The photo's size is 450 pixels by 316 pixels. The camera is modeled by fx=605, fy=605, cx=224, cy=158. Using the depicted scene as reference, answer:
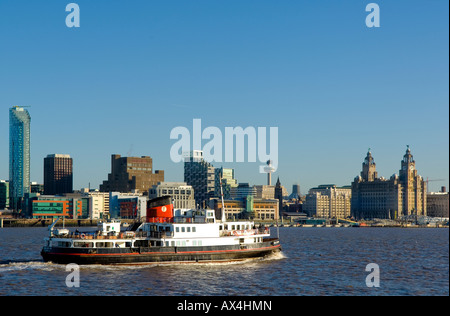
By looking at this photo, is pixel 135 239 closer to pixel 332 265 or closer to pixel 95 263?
pixel 95 263

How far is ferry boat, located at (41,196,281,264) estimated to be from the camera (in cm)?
6825

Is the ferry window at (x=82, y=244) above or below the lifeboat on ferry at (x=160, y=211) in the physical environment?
below

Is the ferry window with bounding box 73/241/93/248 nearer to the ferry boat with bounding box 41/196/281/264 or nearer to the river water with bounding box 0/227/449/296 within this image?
the ferry boat with bounding box 41/196/281/264

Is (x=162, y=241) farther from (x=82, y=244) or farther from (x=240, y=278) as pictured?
(x=240, y=278)

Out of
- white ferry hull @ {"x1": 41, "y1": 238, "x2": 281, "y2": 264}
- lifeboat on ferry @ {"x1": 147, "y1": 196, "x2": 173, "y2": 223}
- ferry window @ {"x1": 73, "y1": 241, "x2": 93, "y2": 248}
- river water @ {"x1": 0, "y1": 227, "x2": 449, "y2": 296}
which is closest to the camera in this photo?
river water @ {"x1": 0, "y1": 227, "x2": 449, "y2": 296}

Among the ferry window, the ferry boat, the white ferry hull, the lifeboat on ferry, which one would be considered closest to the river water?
the white ferry hull

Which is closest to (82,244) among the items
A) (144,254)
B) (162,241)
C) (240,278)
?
(144,254)

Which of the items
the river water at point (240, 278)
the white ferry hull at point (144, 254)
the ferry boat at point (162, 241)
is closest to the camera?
the river water at point (240, 278)

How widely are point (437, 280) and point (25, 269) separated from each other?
42959 mm

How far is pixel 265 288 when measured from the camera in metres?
55.3

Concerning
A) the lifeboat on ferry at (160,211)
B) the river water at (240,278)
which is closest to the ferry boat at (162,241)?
the lifeboat on ferry at (160,211)

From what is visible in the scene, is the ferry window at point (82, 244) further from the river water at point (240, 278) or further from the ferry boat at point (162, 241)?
the river water at point (240, 278)

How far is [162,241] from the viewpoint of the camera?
70.9 m

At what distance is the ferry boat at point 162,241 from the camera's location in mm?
68250
